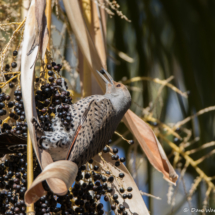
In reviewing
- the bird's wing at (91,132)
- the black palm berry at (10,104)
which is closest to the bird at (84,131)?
the bird's wing at (91,132)

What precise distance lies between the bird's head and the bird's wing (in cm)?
7

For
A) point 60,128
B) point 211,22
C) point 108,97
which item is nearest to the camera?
point 60,128

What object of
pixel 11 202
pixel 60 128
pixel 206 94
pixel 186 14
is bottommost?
pixel 206 94

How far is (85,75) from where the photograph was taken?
1.17 m

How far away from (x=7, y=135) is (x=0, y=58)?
0.71 feet

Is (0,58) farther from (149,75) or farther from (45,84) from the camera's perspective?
(149,75)

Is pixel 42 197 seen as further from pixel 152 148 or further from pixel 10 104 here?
pixel 152 148

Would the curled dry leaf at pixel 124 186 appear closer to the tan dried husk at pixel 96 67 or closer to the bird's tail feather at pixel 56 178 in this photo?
the tan dried husk at pixel 96 67

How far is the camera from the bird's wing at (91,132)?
32.3 inches

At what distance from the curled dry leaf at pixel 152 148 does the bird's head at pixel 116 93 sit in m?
0.06

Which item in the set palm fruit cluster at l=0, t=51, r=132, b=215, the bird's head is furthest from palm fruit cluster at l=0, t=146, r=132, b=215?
the bird's head

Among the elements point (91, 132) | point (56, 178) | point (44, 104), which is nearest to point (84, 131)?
point (91, 132)

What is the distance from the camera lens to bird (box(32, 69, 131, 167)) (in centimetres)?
81

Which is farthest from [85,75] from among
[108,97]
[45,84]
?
[45,84]
